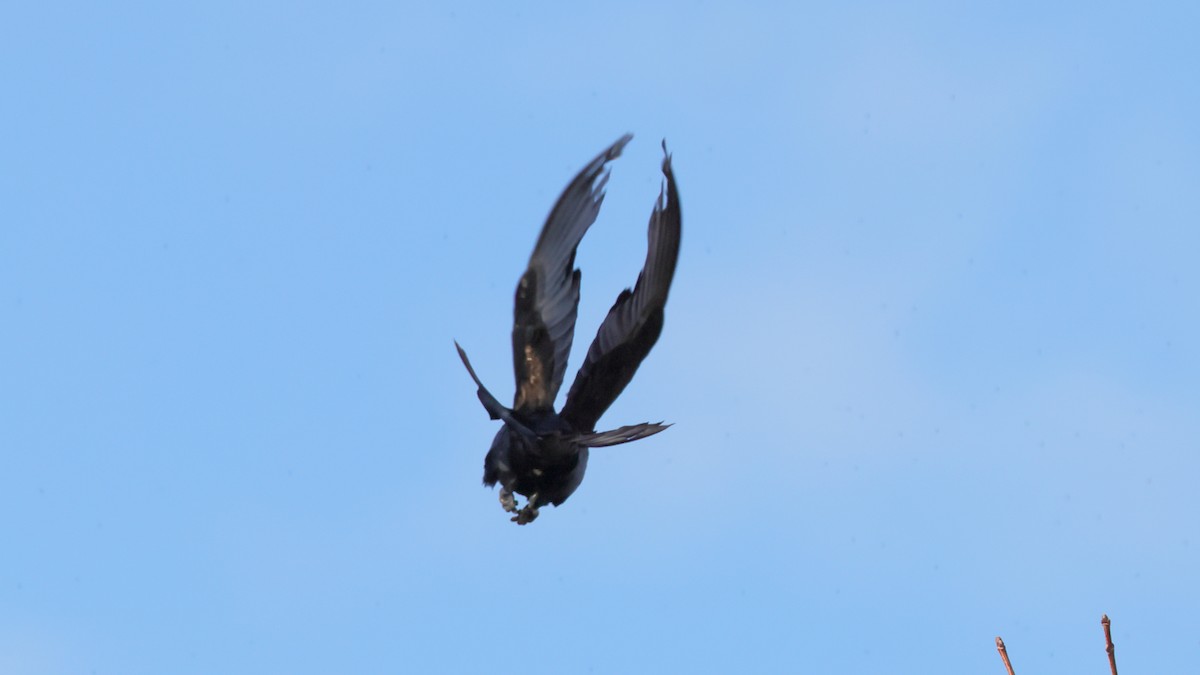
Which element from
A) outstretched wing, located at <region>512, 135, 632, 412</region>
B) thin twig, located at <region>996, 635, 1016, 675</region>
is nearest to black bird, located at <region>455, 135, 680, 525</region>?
outstretched wing, located at <region>512, 135, 632, 412</region>

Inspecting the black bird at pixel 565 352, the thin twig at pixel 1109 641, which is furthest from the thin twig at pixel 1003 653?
the black bird at pixel 565 352

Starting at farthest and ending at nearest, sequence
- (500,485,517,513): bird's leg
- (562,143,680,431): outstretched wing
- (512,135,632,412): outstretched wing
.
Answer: (562,143,680,431): outstretched wing → (500,485,517,513): bird's leg → (512,135,632,412): outstretched wing

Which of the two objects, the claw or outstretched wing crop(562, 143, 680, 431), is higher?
outstretched wing crop(562, 143, 680, 431)

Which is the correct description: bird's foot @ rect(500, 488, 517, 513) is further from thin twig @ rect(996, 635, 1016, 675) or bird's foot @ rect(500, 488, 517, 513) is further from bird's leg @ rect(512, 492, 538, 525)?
thin twig @ rect(996, 635, 1016, 675)

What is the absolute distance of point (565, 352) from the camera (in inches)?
415

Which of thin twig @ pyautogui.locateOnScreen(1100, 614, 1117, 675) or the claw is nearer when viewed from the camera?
thin twig @ pyautogui.locateOnScreen(1100, 614, 1117, 675)

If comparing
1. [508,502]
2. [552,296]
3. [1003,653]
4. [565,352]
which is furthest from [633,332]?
[1003,653]

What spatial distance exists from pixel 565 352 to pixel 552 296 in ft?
1.89

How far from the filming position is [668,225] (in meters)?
10.7

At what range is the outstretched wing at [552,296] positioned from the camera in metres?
9.73

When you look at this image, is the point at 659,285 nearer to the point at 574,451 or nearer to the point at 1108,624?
the point at 574,451

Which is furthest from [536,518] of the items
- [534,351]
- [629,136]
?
[629,136]

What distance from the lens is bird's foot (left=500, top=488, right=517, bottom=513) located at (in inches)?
406

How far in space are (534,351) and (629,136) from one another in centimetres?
149
